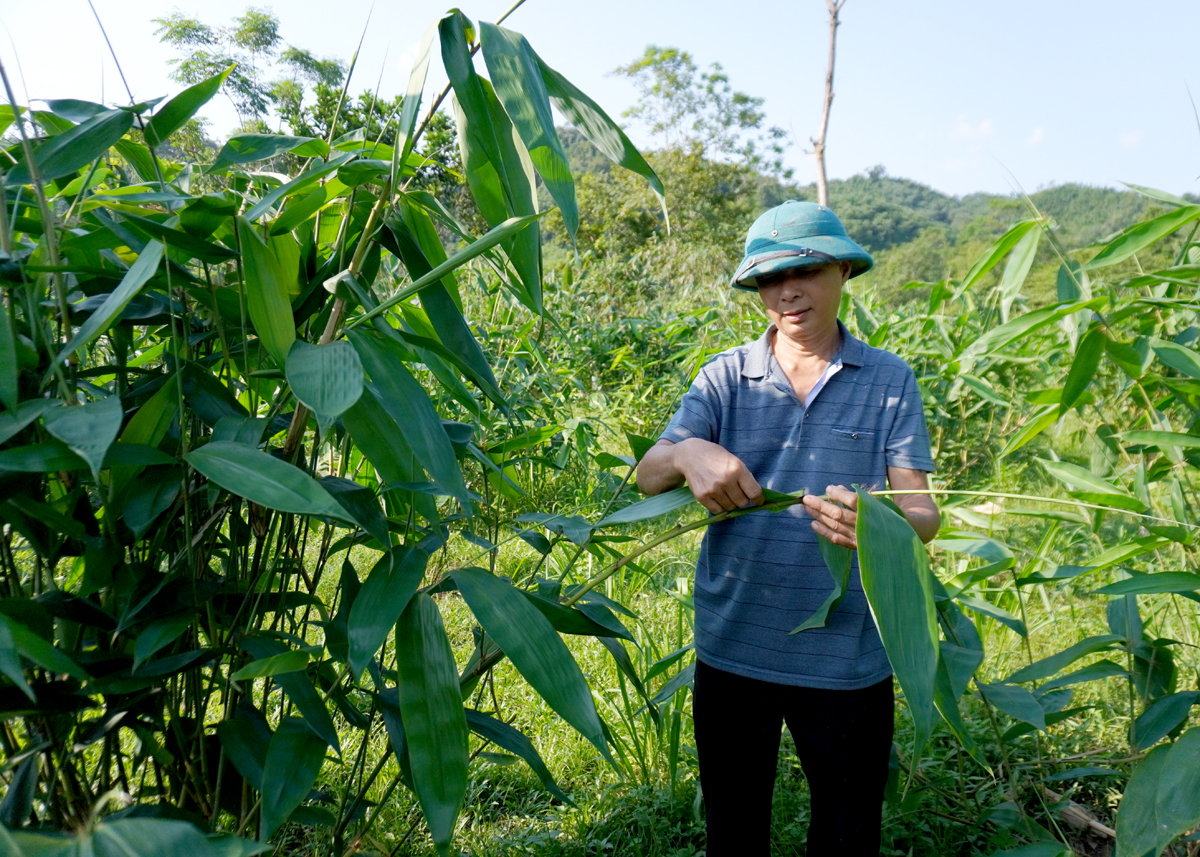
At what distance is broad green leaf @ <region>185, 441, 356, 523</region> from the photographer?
0.47m

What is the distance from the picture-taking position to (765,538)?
1027mm

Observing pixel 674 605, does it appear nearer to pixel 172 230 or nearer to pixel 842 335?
pixel 842 335

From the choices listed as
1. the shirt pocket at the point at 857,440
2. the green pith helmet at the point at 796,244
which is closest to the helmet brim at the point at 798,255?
the green pith helmet at the point at 796,244

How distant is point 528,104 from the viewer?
0.54 m

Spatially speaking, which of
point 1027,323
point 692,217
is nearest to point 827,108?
point 692,217

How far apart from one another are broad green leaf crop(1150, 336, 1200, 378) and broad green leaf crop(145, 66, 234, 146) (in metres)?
0.93

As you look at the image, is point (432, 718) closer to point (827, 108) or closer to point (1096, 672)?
point (1096, 672)

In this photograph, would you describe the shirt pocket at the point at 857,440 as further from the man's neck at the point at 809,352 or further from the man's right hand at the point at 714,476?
the man's right hand at the point at 714,476

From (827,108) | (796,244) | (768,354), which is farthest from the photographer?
(827,108)

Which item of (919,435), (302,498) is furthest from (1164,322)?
(302,498)

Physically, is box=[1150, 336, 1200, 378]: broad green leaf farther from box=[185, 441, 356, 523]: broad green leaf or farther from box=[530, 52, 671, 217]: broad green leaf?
box=[185, 441, 356, 523]: broad green leaf

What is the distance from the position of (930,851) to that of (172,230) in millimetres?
1355

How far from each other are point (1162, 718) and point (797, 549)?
42 centimetres

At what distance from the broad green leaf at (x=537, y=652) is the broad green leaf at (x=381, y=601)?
0.04 m
